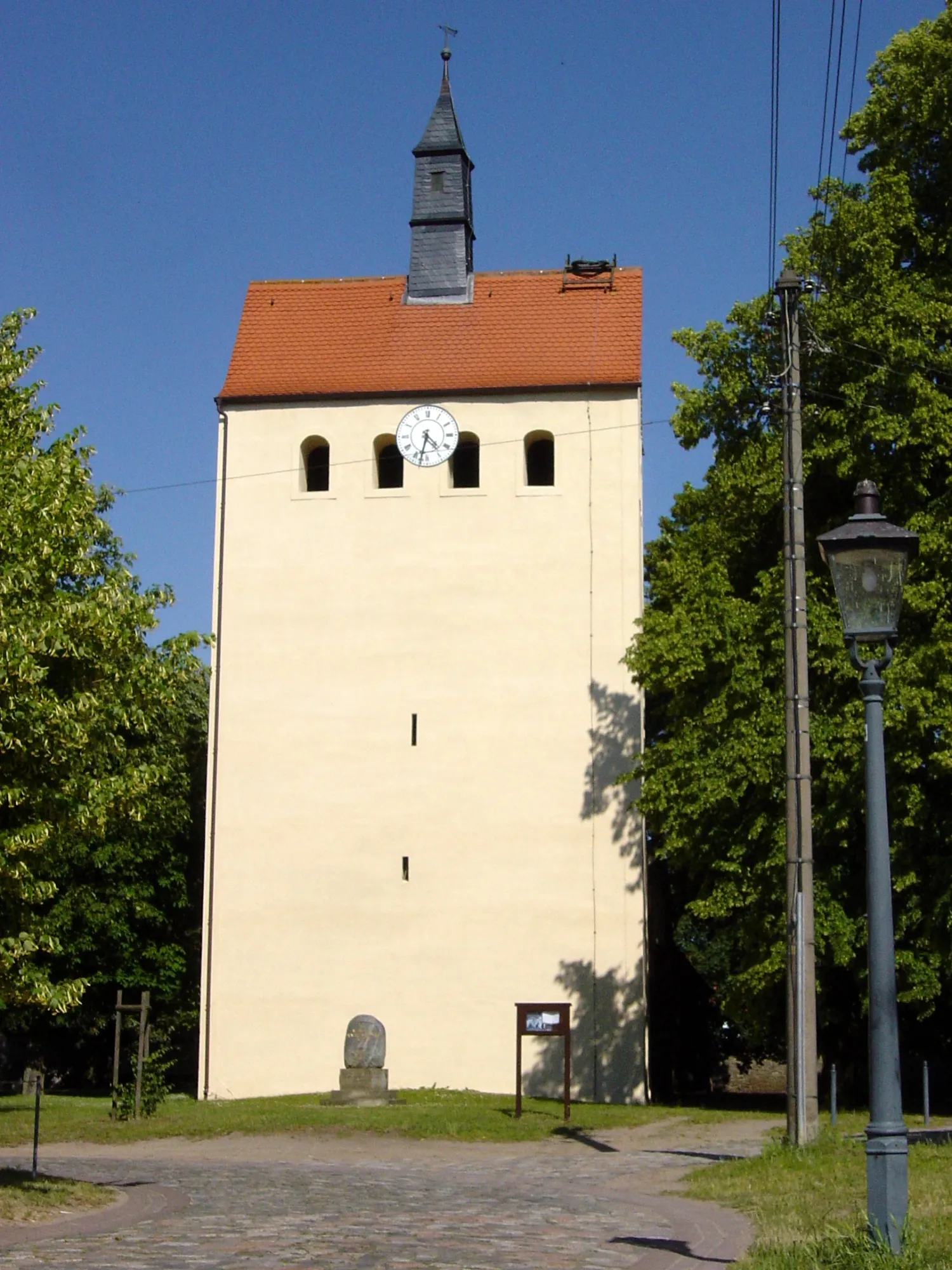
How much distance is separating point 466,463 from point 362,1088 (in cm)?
1243

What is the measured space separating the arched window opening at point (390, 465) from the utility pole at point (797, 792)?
615 inches

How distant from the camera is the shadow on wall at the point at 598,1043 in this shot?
93.9 ft

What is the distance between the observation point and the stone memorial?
81.7 ft

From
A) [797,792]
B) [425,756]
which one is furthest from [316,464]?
[797,792]

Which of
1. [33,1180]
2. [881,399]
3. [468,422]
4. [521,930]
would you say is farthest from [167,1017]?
[33,1180]

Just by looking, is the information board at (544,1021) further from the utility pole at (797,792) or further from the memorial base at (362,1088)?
the utility pole at (797,792)

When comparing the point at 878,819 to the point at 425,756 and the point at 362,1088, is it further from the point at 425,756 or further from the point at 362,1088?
the point at 425,756

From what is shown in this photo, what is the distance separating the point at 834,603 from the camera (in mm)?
24172

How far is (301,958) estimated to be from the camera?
97.4ft

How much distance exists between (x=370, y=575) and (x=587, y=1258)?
72.5 ft

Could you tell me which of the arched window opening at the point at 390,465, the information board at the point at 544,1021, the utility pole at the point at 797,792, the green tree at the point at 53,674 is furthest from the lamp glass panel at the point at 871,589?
the arched window opening at the point at 390,465

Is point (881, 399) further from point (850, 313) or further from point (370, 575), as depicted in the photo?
point (370, 575)

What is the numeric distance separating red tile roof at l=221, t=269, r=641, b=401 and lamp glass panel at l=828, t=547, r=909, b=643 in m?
22.7

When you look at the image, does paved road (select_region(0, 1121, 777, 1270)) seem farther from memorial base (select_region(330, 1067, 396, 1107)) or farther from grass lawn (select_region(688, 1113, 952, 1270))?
memorial base (select_region(330, 1067, 396, 1107))
